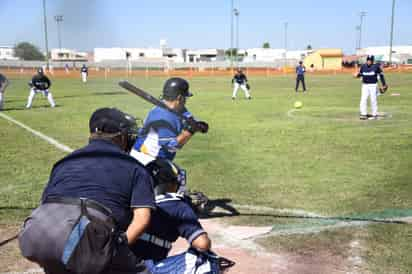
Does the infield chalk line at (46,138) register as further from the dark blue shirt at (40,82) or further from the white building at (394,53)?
→ the white building at (394,53)

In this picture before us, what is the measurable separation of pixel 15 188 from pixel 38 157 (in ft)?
8.94

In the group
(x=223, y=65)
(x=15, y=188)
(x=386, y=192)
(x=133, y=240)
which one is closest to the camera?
(x=133, y=240)

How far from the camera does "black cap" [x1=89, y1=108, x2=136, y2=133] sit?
3.02 meters

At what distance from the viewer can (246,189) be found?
7699mm

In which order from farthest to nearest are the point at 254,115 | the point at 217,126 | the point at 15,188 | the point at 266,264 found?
the point at 254,115, the point at 217,126, the point at 15,188, the point at 266,264

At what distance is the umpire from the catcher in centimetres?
27

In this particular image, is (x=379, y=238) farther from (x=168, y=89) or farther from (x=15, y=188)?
(x=15, y=188)

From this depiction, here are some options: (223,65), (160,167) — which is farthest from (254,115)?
(223,65)

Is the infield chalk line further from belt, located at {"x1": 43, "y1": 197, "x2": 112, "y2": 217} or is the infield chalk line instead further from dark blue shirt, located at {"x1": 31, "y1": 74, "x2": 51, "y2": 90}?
belt, located at {"x1": 43, "y1": 197, "x2": 112, "y2": 217}

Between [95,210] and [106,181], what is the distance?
20 centimetres

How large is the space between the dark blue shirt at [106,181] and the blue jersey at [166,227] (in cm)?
37

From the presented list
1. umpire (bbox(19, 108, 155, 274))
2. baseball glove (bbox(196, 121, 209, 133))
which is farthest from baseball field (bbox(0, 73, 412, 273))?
umpire (bbox(19, 108, 155, 274))

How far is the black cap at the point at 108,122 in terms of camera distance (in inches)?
119

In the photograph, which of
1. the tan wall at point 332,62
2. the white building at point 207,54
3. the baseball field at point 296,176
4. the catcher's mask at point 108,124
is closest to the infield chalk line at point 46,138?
the baseball field at point 296,176
